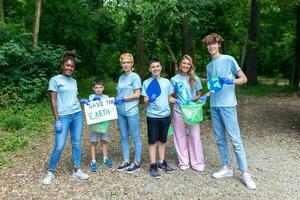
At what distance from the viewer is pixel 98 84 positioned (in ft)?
19.6

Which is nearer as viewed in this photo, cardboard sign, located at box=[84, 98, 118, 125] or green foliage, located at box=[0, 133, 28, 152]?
cardboard sign, located at box=[84, 98, 118, 125]

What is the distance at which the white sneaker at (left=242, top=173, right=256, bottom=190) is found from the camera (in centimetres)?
535

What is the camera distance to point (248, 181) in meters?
5.41

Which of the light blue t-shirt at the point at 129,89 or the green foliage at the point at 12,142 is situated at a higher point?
the light blue t-shirt at the point at 129,89

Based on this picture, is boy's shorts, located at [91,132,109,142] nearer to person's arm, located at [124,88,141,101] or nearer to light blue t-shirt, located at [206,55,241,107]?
person's arm, located at [124,88,141,101]

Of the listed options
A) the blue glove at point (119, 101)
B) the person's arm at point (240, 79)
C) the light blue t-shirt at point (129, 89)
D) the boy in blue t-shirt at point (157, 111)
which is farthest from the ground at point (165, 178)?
the person's arm at point (240, 79)

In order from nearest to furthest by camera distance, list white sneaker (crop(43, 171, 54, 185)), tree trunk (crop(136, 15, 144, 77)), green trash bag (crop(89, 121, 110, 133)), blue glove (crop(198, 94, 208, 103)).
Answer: white sneaker (crop(43, 171, 54, 185)) → blue glove (crop(198, 94, 208, 103)) → green trash bag (crop(89, 121, 110, 133)) → tree trunk (crop(136, 15, 144, 77))

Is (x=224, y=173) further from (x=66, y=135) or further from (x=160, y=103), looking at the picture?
(x=66, y=135)

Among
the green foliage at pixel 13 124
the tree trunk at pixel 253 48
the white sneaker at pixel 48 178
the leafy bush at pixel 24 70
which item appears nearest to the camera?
the white sneaker at pixel 48 178

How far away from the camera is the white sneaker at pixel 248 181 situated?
5.35 m

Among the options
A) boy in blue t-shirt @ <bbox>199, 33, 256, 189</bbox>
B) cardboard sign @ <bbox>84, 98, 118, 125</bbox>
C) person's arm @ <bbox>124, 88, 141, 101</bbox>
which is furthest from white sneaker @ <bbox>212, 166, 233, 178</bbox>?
cardboard sign @ <bbox>84, 98, 118, 125</bbox>

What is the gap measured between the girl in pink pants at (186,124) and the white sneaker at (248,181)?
0.75m

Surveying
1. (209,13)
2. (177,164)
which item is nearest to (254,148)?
(177,164)

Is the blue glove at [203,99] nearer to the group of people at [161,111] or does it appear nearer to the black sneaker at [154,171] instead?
the group of people at [161,111]
